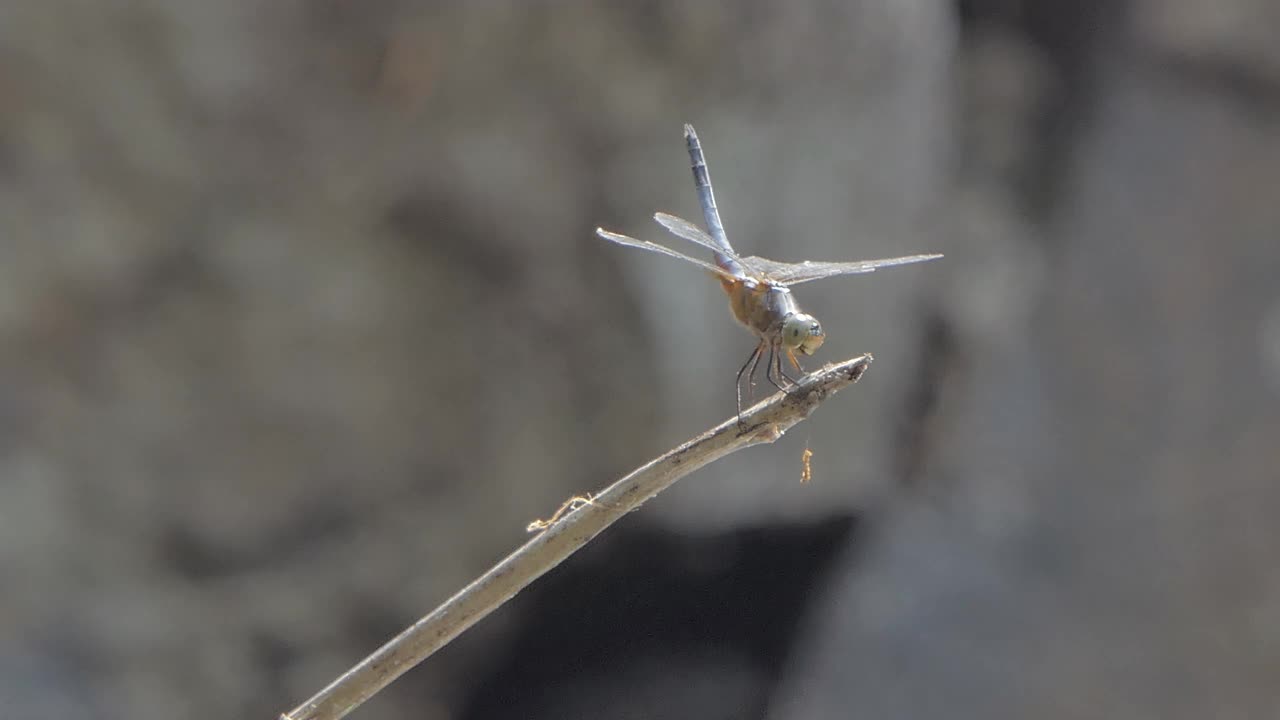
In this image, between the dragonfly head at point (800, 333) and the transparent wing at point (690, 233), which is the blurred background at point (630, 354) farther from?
the dragonfly head at point (800, 333)

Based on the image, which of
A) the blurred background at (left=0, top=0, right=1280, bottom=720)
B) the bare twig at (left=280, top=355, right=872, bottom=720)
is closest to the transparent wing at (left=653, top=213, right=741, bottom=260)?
the bare twig at (left=280, top=355, right=872, bottom=720)

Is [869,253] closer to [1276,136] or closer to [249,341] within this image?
[1276,136]

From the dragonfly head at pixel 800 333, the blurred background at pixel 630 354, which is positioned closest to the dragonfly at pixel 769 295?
the dragonfly head at pixel 800 333

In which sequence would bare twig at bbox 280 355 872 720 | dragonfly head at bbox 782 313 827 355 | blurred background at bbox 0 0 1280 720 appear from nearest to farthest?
bare twig at bbox 280 355 872 720 < dragonfly head at bbox 782 313 827 355 < blurred background at bbox 0 0 1280 720

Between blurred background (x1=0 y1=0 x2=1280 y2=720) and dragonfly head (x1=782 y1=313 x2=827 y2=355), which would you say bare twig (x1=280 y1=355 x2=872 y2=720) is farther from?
blurred background (x1=0 y1=0 x2=1280 y2=720)

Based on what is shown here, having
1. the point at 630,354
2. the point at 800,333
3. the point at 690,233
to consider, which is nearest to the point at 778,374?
the point at 800,333

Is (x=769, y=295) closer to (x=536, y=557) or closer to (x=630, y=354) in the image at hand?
(x=536, y=557)
